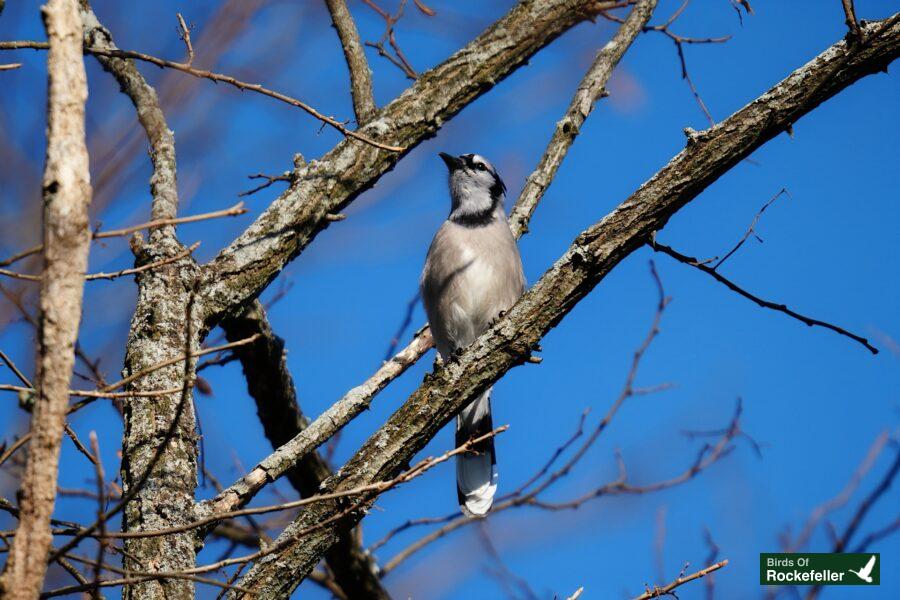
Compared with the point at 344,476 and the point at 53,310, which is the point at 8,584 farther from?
the point at 344,476

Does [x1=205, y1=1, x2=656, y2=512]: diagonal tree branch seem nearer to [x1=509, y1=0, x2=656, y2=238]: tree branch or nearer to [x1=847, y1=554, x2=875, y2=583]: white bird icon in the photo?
[x1=509, y1=0, x2=656, y2=238]: tree branch

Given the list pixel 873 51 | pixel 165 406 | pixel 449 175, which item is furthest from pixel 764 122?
pixel 449 175

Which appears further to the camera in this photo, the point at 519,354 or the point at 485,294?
the point at 485,294

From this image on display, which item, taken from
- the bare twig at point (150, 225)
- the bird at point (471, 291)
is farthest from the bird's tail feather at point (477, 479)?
the bare twig at point (150, 225)

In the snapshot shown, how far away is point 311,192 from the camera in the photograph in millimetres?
3332

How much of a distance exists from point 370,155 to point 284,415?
1.53 metres

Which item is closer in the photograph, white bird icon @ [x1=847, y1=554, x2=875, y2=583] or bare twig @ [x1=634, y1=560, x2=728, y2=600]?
bare twig @ [x1=634, y1=560, x2=728, y2=600]

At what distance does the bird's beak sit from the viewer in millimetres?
5607

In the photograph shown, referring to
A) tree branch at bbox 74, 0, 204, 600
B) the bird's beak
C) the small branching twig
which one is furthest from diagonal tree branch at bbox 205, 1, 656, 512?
the small branching twig

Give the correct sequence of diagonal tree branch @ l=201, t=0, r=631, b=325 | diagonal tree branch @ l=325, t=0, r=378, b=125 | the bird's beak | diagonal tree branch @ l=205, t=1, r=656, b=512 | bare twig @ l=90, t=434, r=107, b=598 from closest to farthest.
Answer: bare twig @ l=90, t=434, r=107, b=598 < diagonal tree branch @ l=205, t=1, r=656, b=512 < diagonal tree branch @ l=201, t=0, r=631, b=325 < diagonal tree branch @ l=325, t=0, r=378, b=125 < the bird's beak

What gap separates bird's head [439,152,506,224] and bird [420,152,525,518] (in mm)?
112

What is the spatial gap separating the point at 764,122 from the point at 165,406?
2027 mm

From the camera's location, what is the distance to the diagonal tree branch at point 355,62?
3.72 m

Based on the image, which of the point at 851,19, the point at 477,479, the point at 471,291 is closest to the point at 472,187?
the point at 471,291
